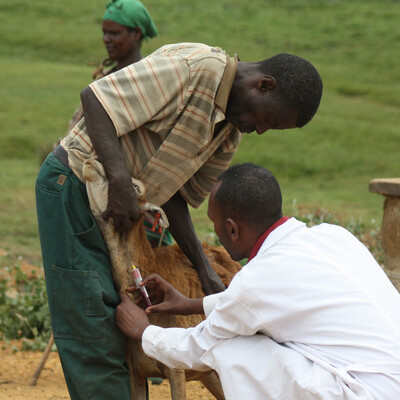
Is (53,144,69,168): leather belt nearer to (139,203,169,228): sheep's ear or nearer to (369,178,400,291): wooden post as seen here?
(139,203,169,228): sheep's ear

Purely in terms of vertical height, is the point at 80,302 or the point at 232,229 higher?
the point at 232,229

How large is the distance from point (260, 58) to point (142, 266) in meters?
18.5

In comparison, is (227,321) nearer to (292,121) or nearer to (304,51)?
(292,121)

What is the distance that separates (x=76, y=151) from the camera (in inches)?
128

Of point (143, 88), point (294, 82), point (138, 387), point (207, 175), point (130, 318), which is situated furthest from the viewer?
point (207, 175)

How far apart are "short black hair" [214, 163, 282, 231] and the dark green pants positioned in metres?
0.67

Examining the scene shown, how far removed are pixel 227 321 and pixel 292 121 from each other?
947 mm

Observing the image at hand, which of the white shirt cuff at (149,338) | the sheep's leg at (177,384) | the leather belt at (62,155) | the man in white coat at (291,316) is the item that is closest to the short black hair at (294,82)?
the man in white coat at (291,316)

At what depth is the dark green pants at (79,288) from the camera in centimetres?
325

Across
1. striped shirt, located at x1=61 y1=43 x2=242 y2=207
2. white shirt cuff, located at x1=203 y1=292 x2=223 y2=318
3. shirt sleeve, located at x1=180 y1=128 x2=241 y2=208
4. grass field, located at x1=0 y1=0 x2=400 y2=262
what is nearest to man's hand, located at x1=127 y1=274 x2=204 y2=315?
white shirt cuff, located at x1=203 y1=292 x2=223 y2=318

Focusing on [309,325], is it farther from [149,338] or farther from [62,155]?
[62,155]

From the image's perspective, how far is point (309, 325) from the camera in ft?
8.98

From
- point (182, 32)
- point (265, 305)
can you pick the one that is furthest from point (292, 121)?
point (182, 32)

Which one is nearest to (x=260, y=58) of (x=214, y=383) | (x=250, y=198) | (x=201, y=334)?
(x=214, y=383)
